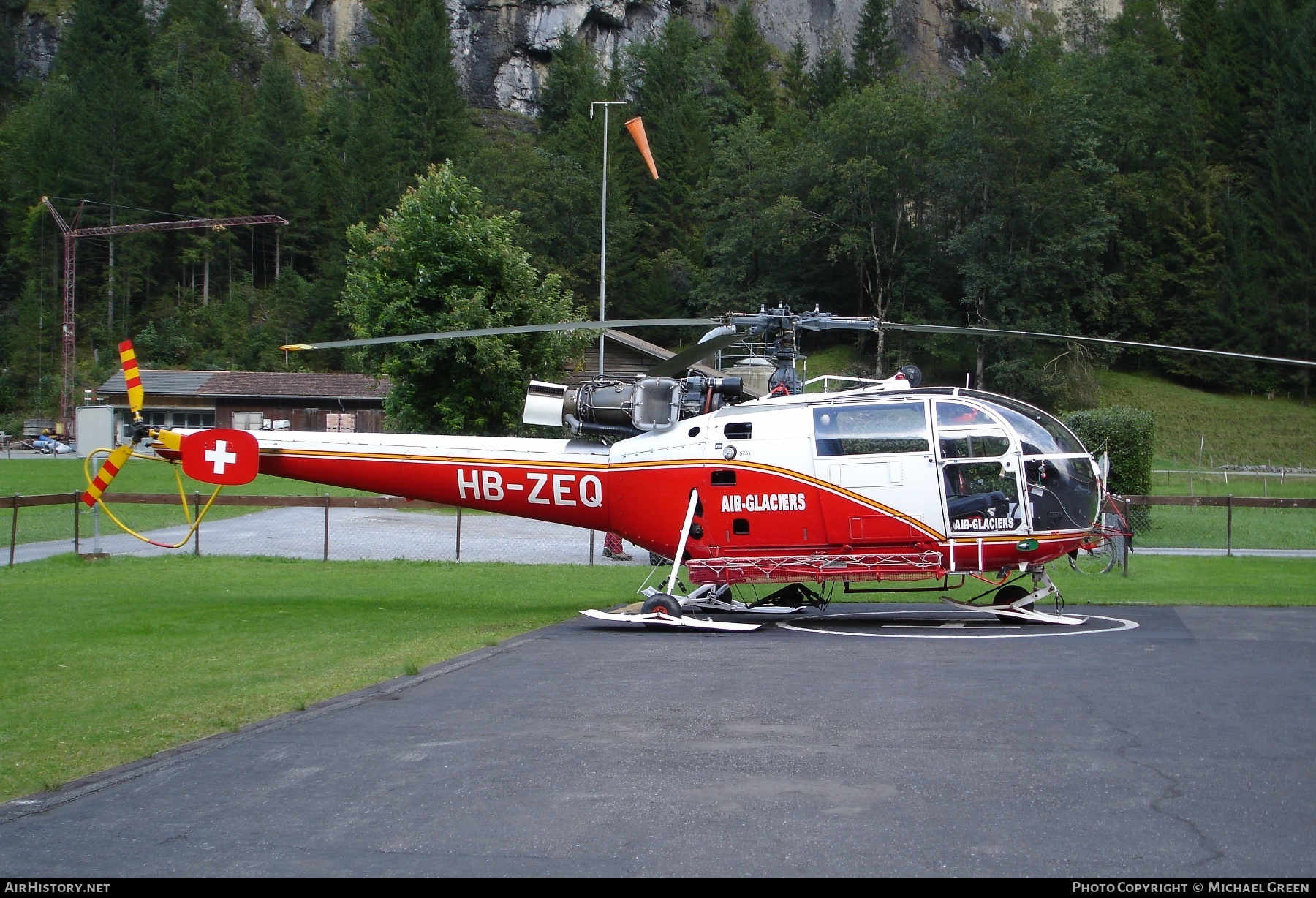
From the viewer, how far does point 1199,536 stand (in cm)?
2700

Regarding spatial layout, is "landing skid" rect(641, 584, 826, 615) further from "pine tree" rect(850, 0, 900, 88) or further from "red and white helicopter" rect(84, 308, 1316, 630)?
"pine tree" rect(850, 0, 900, 88)

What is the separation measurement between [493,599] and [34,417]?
245 feet

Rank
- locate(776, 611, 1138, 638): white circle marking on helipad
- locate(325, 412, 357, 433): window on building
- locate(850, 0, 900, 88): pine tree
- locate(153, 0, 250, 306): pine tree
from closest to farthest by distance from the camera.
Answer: locate(776, 611, 1138, 638): white circle marking on helipad < locate(325, 412, 357, 433): window on building < locate(153, 0, 250, 306): pine tree < locate(850, 0, 900, 88): pine tree

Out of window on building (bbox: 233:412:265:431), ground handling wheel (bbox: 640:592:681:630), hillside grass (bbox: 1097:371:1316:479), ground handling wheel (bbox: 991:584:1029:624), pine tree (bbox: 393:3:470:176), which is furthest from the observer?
pine tree (bbox: 393:3:470:176)

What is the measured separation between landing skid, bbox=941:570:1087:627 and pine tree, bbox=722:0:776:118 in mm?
86704

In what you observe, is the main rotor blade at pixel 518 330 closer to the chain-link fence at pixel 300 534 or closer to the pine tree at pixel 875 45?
the chain-link fence at pixel 300 534

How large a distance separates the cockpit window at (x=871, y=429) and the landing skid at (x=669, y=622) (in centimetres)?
245

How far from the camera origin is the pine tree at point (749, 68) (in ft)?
317

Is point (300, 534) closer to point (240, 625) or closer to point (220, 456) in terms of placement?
point (220, 456)

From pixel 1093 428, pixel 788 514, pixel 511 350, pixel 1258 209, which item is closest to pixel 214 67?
pixel 511 350

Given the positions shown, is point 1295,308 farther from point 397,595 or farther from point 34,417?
point 34,417

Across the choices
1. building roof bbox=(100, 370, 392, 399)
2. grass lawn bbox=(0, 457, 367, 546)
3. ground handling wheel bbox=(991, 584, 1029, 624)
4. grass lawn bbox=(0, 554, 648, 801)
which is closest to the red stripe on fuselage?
ground handling wheel bbox=(991, 584, 1029, 624)

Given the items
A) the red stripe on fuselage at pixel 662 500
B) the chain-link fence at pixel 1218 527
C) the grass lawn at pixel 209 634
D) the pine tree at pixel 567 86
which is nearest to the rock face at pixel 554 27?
the pine tree at pixel 567 86

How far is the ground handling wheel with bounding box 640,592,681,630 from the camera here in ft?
43.5
